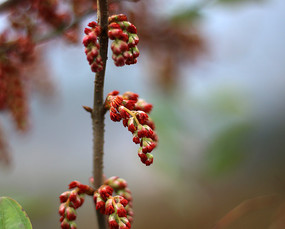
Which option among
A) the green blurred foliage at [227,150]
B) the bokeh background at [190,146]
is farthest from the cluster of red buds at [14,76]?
the green blurred foliage at [227,150]

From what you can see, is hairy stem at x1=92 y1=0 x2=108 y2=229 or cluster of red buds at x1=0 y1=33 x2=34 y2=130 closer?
hairy stem at x1=92 y1=0 x2=108 y2=229

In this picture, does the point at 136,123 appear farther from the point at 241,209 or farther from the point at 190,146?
the point at 190,146

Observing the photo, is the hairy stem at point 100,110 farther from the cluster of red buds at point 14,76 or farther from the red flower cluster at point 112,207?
the cluster of red buds at point 14,76

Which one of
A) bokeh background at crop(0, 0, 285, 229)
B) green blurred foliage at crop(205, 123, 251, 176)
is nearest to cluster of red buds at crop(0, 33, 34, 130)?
bokeh background at crop(0, 0, 285, 229)

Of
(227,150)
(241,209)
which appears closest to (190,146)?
(227,150)

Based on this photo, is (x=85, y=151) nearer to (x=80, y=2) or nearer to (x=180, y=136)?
(x=180, y=136)

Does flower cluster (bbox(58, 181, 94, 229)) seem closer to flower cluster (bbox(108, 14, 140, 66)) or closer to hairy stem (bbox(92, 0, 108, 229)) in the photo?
hairy stem (bbox(92, 0, 108, 229))
